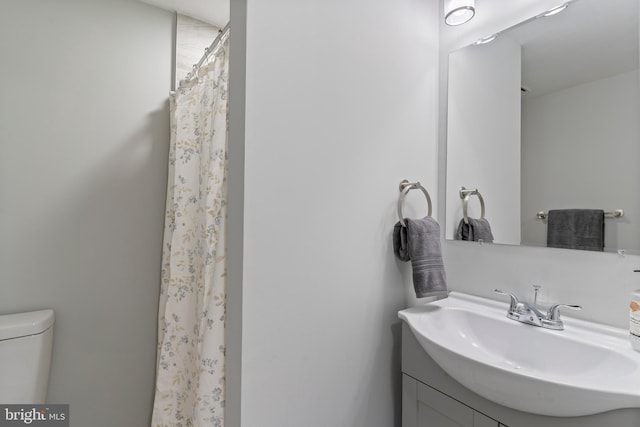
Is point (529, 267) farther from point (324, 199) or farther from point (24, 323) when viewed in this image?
point (24, 323)

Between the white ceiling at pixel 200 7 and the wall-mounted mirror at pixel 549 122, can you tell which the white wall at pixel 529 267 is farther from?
the white ceiling at pixel 200 7

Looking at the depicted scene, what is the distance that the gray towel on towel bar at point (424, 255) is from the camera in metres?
1.05

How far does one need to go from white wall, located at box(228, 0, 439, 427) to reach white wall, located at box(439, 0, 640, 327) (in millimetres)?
213

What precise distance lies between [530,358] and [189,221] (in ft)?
4.50

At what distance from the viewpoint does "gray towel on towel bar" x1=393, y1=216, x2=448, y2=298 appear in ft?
3.46

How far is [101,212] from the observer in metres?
1.52

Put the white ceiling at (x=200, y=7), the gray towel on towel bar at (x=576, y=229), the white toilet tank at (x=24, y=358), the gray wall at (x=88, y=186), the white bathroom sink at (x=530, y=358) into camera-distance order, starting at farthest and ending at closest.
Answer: the white ceiling at (x=200, y=7)
the gray wall at (x=88, y=186)
the white toilet tank at (x=24, y=358)
the gray towel on towel bar at (x=576, y=229)
the white bathroom sink at (x=530, y=358)

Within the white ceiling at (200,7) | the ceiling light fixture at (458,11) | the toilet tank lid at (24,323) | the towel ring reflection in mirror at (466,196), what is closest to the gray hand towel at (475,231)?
the towel ring reflection in mirror at (466,196)

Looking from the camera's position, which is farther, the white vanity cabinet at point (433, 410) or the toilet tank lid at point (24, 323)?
the toilet tank lid at point (24, 323)

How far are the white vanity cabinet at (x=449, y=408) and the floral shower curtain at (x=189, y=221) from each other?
0.74 m

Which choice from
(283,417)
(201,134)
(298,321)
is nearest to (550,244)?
(298,321)

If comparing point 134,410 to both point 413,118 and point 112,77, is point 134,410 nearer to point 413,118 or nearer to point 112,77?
point 112,77

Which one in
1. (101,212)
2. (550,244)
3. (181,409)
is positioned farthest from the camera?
(101,212)

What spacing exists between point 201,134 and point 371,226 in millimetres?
832
